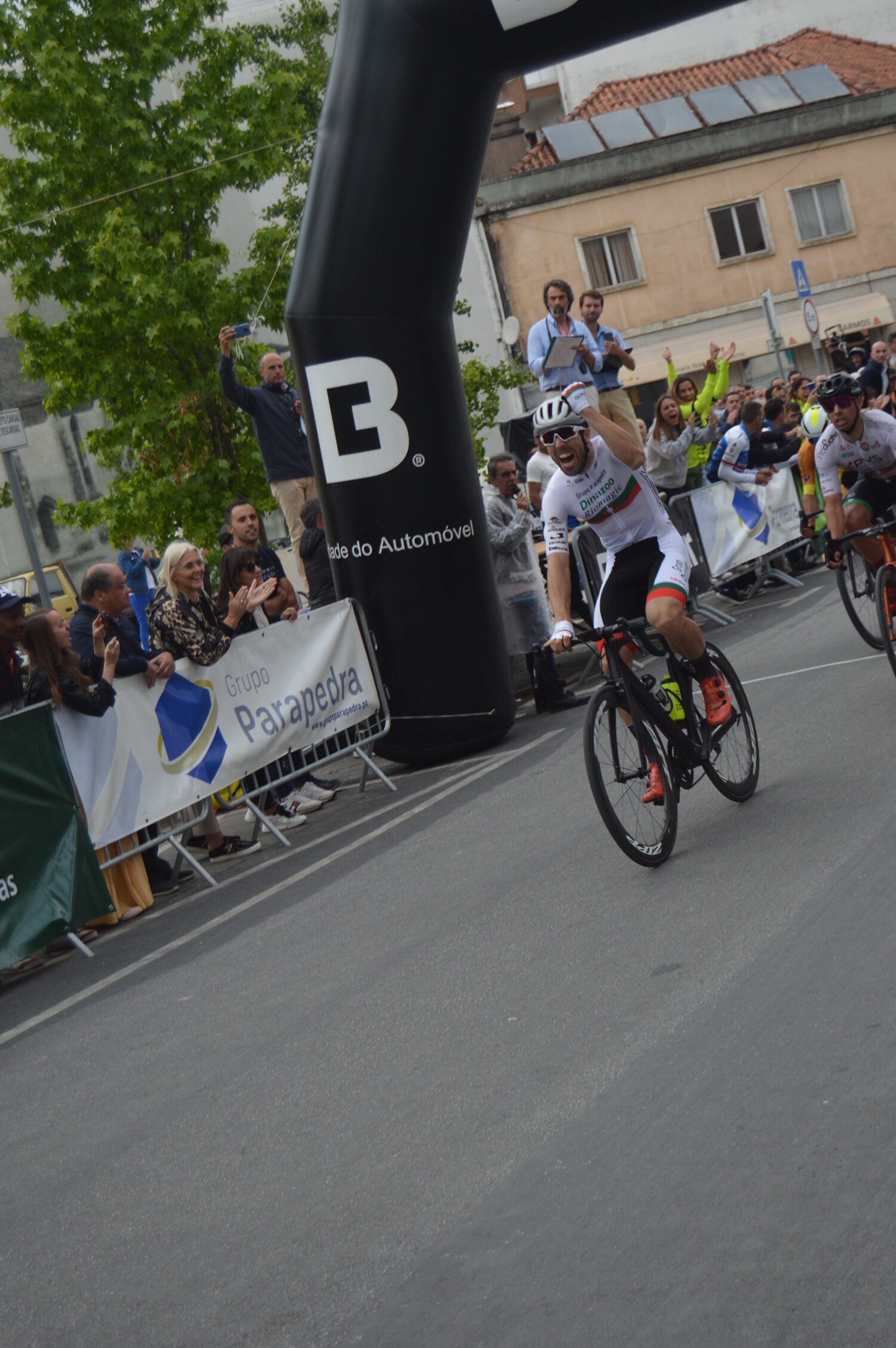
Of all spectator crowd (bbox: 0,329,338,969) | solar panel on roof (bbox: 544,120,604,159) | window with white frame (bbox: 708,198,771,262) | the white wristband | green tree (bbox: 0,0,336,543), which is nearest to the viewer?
the white wristband

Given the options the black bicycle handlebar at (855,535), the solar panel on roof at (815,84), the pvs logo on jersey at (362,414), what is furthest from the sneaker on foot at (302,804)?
the solar panel on roof at (815,84)

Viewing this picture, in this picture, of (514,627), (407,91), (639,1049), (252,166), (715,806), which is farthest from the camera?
(252,166)

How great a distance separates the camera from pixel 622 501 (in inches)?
313

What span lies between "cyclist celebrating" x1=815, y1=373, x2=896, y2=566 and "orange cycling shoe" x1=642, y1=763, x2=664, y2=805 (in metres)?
3.00

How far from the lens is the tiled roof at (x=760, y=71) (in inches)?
1750

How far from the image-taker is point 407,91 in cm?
1159

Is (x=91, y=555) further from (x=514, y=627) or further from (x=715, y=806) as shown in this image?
(x=715, y=806)

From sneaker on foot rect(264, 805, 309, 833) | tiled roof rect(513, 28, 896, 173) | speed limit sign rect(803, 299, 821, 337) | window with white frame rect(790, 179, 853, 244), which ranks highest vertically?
tiled roof rect(513, 28, 896, 173)

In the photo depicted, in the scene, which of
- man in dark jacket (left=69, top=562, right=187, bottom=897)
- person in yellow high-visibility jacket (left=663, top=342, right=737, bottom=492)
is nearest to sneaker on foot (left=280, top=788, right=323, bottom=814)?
man in dark jacket (left=69, top=562, right=187, bottom=897)

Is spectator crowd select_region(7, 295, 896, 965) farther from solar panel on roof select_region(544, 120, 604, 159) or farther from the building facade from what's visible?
solar panel on roof select_region(544, 120, 604, 159)

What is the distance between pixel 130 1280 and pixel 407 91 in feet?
29.7

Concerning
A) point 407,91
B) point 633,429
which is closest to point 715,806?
point 407,91

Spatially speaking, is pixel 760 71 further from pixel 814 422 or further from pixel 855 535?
pixel 855 535

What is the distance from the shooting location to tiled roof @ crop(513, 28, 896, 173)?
44438 millimetres
